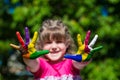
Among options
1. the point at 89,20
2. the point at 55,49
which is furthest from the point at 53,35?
the point at 89,20

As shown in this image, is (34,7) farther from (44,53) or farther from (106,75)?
(44,53)

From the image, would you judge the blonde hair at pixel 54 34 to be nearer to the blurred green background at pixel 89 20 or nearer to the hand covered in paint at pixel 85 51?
the hand covered in paint at pixel 85 51

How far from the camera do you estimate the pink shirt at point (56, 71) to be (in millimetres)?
4293

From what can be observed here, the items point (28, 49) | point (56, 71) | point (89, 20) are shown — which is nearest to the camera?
point (28, 49)

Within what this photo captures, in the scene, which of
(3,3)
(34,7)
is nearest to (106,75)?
(34,7)

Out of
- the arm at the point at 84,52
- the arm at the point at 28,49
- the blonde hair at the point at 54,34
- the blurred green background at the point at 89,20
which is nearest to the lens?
the arm at the point at 28,49

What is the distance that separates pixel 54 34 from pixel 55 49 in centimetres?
12

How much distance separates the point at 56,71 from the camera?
14.2ft

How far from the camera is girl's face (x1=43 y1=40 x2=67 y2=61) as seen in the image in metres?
4.36

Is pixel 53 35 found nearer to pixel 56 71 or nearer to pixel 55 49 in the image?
pixel 55 49

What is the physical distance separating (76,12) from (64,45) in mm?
2594

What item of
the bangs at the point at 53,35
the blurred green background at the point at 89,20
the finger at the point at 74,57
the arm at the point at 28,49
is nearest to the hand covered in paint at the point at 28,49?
the arm at the point at 28,49

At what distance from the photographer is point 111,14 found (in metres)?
7.12

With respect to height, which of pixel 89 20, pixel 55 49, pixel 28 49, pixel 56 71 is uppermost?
pixel 28 49
